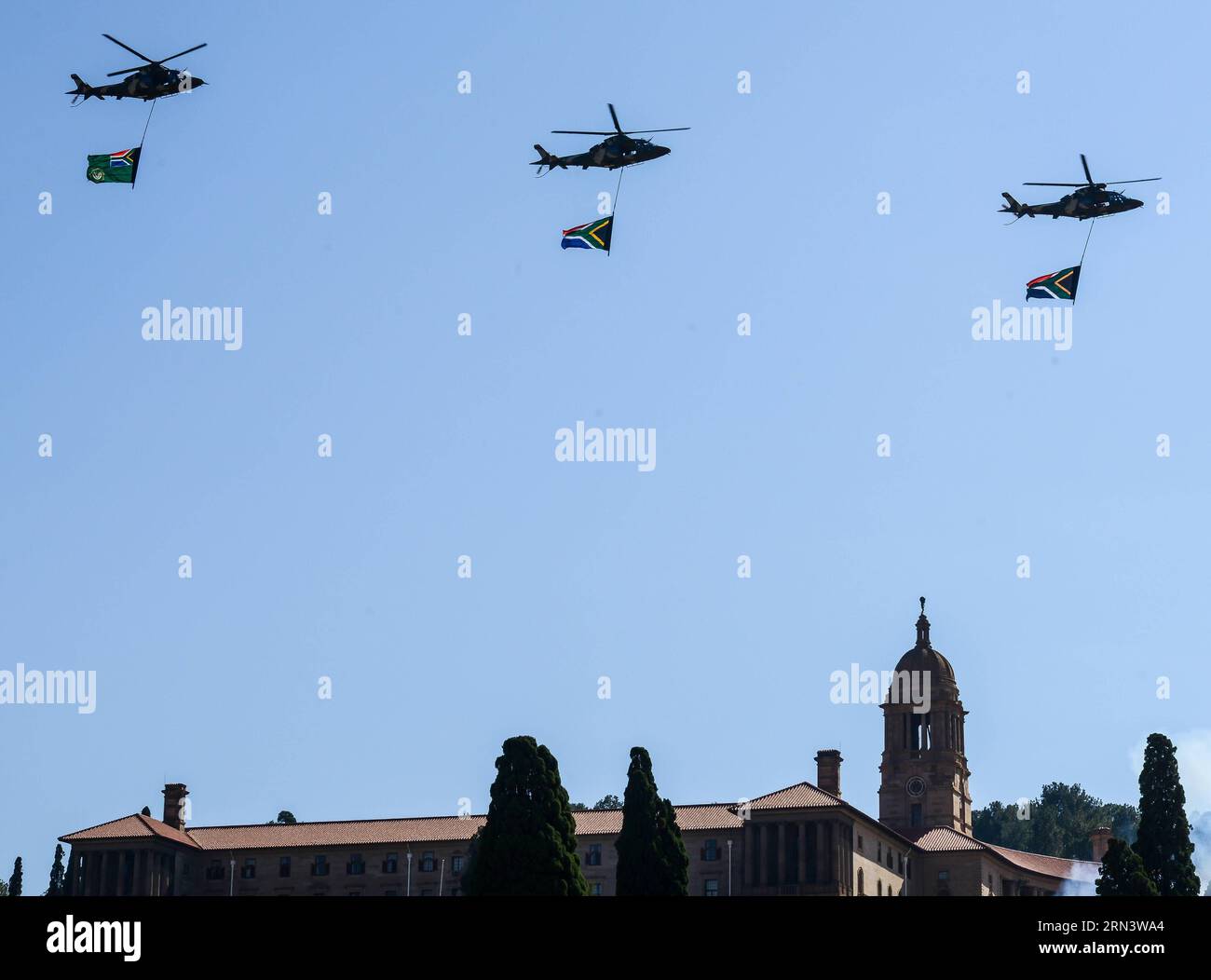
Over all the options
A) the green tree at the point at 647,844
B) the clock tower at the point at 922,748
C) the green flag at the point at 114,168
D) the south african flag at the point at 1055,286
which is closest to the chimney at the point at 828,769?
the clock tower at the point at 922,748

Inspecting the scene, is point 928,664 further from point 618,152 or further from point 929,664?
point 618,152

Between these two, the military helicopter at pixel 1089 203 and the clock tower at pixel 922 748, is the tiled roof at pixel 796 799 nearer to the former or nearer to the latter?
the clock tower at pixel 922 748

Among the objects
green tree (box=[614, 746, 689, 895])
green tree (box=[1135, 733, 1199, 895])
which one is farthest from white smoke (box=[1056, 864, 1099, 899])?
green tree (box=[614, 746, 689, 895])

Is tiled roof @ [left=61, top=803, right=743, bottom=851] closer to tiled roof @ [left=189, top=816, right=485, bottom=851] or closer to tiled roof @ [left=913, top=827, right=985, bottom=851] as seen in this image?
tiled roof @ [left=189, top=816, right=485, bottom=851]
